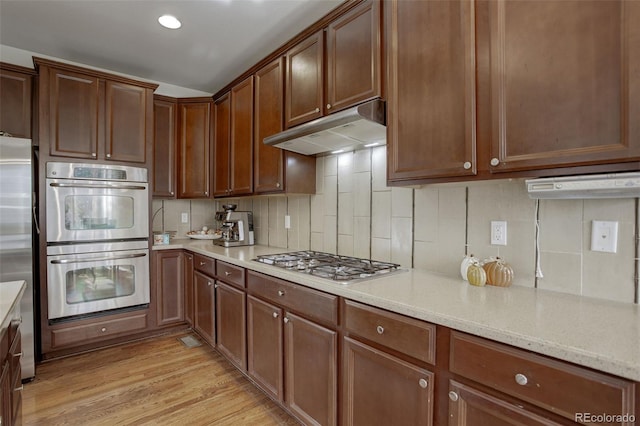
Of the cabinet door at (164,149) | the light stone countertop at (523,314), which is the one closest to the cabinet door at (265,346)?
the light stone countertop at (523,314)

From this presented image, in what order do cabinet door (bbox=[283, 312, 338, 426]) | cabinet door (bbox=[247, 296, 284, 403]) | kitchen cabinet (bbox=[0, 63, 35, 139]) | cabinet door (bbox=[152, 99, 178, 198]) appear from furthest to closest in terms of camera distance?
cabinet door (bbox=[152, 99, 178, 198])
kitchen cabinet (bbox=[0, 63, 35, 139])
cabinet door (bbox=[247, 296, 284, 403])
cabinet door (bbox=[283, 312, 338, 426])

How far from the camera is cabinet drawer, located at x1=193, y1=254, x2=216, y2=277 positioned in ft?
8.67

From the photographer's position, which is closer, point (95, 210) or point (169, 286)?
point (95, 210)

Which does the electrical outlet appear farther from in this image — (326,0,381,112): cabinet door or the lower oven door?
the lower oven door

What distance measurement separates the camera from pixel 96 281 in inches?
108

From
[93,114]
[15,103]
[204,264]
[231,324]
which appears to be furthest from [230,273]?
[15,103]

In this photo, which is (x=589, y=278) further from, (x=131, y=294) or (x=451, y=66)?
(x=131, y=294)

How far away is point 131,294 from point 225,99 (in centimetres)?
205

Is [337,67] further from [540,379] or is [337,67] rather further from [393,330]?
[540,379]

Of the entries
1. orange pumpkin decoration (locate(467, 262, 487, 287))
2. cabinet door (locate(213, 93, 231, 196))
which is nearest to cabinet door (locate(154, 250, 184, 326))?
cabinet door (locate(213, 93, 231, 196))

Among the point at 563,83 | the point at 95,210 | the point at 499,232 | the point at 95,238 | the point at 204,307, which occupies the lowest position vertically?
the point at 204,307

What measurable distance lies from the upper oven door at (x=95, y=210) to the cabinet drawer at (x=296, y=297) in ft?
4.89

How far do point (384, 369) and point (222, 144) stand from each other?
2.62m

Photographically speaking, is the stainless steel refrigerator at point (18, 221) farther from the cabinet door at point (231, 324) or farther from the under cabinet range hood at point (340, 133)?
the under cabinet range hood at point (340, 133)
